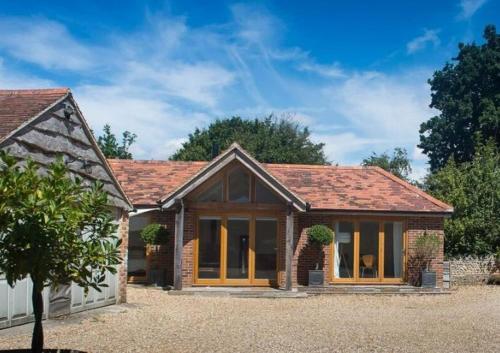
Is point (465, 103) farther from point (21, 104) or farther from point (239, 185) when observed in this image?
point (21, 104)

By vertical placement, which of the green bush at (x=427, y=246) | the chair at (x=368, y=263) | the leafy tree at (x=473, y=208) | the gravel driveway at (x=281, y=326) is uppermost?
the leafy tree at (x=473, y=208)

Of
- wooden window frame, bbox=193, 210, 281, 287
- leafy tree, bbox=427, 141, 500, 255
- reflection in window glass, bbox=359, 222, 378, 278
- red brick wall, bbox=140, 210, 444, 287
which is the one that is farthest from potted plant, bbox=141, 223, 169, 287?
leafy tree, bbox=427, 141, 500, 255

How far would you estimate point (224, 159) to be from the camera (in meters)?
19.3

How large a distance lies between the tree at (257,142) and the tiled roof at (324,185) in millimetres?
25306

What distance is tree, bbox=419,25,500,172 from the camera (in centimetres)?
3925

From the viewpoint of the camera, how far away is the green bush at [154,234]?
784 inches

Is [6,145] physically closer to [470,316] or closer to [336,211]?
[470,316]

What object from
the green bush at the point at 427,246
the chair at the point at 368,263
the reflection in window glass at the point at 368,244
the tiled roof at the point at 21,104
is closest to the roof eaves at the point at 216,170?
the reflection in window glass at the point at 368,244

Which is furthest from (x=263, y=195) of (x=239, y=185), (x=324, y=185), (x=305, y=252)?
(x=324, y=185)

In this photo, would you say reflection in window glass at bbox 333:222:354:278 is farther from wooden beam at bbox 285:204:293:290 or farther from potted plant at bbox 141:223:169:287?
potted plant at bbox 141:223:169:287

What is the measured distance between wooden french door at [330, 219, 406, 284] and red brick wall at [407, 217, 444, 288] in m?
0.22

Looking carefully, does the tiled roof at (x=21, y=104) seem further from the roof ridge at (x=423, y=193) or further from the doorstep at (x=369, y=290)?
the roof ridge at (x=423, y=193)

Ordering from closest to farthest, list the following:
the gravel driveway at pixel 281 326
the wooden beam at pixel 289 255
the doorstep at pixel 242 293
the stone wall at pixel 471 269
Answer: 1. the gravel driveway at pixel 281 326
2. the doorstep at pixel 242 293
3. the wooden beam at pixel 289 255
4. the stone wall at pixel 471 269

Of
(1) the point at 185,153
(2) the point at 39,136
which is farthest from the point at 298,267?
(1) the point at 185,153
